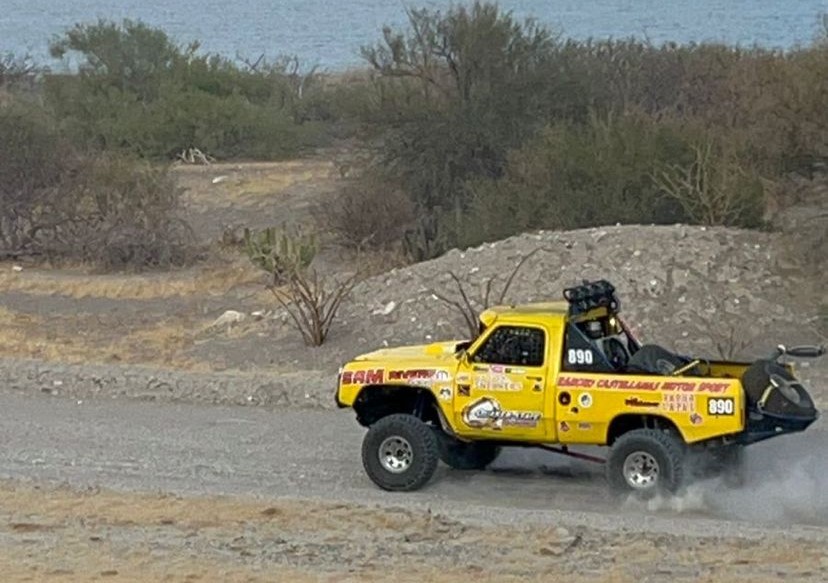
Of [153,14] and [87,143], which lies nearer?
[87,143]

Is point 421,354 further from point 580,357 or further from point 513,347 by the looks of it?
point 580,357

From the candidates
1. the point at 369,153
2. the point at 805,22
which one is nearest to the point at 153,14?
A: the point at 805,22

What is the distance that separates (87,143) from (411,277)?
19.7m

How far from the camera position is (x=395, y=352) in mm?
14539

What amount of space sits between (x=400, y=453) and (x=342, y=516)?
1.18 metres

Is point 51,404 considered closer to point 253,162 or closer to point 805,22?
point 253,162

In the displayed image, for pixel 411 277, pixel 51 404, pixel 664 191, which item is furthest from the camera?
pixel 664 191

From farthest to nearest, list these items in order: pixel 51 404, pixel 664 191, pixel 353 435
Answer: pixel 664 191
pixel 51 404
pixel 353 435

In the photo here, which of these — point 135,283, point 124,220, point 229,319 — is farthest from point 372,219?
point 229,319

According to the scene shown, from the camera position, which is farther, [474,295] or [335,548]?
[474,295]

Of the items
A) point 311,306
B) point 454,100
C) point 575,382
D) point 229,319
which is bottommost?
point 229,319

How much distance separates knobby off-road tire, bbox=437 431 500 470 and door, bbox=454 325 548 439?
0.72 meters

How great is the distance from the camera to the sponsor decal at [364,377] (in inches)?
A: 552

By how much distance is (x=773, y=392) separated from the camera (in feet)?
42.6
